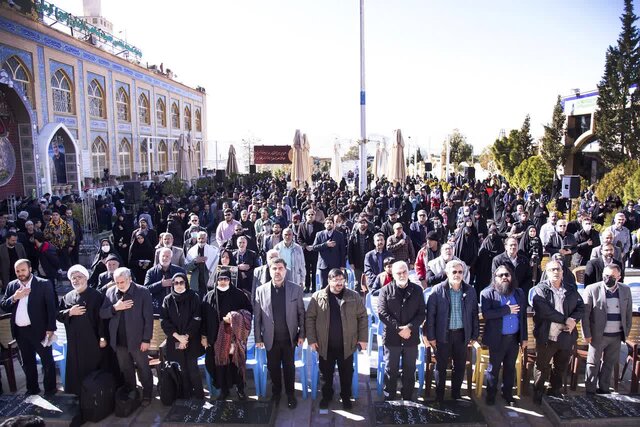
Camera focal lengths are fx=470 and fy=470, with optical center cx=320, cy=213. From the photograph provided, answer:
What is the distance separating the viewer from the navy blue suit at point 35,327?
189 inches

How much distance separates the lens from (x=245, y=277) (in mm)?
6445

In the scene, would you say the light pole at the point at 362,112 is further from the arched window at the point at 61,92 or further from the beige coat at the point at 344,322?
the arched window at the point at 61,92

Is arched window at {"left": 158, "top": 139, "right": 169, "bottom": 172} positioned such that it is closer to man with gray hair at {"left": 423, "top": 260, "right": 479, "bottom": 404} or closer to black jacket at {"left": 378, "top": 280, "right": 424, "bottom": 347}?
black jacket at {"left": 378, "top": 280, "right": 424, "bottom": 347}

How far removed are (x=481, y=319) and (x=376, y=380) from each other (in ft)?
4.42

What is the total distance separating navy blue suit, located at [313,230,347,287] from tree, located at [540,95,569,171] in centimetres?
2562

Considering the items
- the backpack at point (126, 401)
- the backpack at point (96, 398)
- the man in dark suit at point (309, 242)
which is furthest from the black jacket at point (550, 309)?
the man in dark suit at point (309, 242)

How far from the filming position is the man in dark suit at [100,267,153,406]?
4.58 metres

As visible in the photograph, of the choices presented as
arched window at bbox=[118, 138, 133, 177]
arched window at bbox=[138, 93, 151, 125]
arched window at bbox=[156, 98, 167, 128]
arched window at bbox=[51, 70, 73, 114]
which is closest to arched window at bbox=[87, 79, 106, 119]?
arched window at bbox=[51, 70, 73, 114]

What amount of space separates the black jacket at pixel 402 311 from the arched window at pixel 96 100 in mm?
23275

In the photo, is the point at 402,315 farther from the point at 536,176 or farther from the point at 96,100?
the point at 96,100

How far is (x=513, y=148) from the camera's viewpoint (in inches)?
1104

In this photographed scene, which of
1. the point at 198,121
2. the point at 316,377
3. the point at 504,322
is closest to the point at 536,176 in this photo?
the point at 504,322

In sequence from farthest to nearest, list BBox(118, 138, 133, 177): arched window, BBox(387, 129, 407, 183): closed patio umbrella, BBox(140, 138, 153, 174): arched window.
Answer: BBox(140, 138, 153, 174): arched window
BBox(118, 138, 133, 177): arched window
BBox(387, 129, 407, 183): closed patio umbrella

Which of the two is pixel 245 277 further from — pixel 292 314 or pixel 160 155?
pixel 160 155
